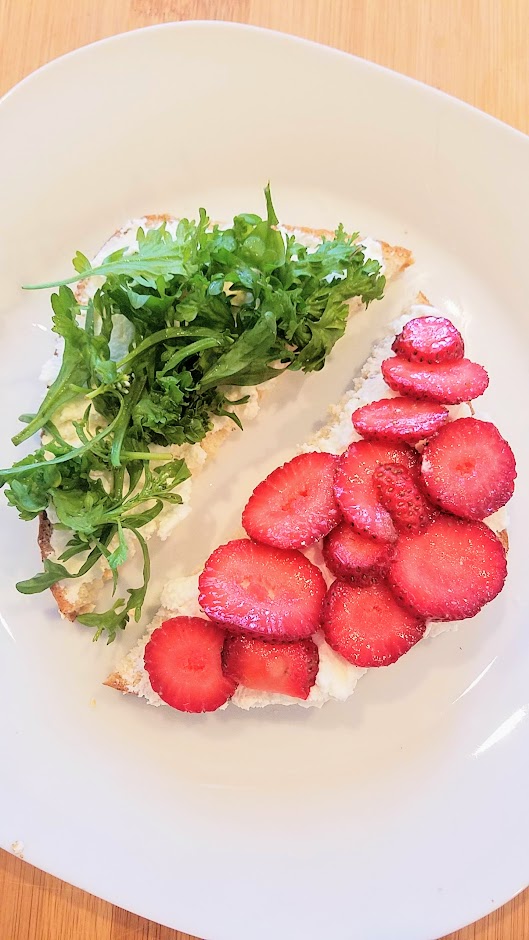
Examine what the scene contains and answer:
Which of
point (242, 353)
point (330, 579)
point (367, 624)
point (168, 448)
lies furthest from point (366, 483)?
point (168, 448)

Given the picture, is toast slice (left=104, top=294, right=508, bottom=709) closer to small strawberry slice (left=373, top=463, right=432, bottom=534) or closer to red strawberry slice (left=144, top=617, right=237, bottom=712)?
red strawberry slice (left=144, top=617, right=237, bottom=712)

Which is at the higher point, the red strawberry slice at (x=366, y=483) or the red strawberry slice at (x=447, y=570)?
the red strawberry slice at (x=366, y=483)

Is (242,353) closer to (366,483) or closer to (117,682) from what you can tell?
(366,483)

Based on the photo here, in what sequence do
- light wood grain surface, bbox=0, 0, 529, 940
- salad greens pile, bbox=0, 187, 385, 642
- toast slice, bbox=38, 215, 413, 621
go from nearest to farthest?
salad greens pile, bbox=0, 187, 385, 642 → toast slice, bbox=38, 215, 413, 621 → light wood grain surface, bbox=0, 0, 529, 940

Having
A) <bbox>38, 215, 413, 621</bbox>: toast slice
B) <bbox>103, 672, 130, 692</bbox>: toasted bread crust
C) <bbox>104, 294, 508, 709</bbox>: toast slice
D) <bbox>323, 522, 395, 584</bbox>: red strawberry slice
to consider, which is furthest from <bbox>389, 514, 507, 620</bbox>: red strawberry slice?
<bbox>103, 672, 130, 692</bbox>: toasted bread crust

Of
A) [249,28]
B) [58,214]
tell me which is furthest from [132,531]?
[249,28]

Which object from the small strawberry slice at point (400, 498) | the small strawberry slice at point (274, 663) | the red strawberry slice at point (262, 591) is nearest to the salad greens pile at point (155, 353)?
the red strawberry slice at point (262, 591)

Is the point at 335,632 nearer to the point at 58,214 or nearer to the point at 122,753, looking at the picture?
the point at 122,753

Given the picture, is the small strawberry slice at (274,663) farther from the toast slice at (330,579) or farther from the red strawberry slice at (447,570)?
the red strawberry slice at (447,570)
